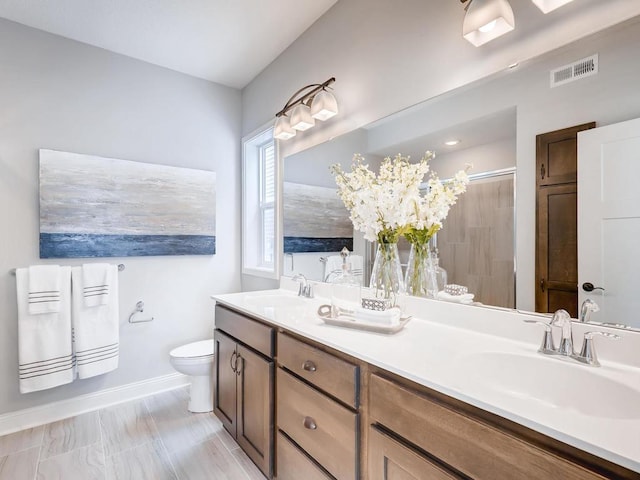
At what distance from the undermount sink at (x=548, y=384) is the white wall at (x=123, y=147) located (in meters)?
2.42

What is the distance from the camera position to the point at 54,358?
2.19m

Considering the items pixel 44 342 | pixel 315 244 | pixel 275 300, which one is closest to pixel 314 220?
pixel 315 244

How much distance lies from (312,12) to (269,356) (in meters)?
2.10

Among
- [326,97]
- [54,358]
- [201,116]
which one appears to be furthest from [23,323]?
[326,97]

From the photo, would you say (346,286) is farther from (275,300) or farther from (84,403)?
(84,403)

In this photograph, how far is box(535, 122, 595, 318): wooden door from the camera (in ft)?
3.61

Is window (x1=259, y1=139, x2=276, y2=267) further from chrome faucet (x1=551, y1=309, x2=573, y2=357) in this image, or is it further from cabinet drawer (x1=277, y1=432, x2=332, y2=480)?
chrome faucet (x1=551, y1=309, x2=573, y2=357)

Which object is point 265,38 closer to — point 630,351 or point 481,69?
point 481,69

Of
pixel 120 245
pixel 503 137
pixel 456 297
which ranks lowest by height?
pixel 456 297

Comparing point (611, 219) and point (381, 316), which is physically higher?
point (611, 219)

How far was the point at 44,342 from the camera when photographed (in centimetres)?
216

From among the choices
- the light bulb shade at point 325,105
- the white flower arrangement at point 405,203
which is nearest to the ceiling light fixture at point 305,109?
the light bulb shade at point 325,105

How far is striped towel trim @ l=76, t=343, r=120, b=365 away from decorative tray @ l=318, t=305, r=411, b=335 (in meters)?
1.76

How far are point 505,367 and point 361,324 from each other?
20.7 inches
